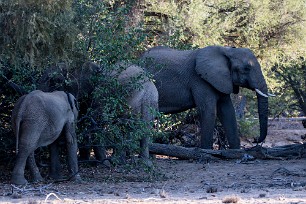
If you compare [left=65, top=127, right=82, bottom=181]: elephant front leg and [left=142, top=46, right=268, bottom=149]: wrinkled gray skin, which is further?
[left=142, top=46, right=268, bottom=149]: wrinkled gray skin

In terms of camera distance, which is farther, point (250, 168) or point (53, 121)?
point (250, 168)

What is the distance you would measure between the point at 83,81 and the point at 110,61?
65 centimetres

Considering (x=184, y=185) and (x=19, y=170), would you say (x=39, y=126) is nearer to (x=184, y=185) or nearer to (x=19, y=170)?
(x=19, y=170)

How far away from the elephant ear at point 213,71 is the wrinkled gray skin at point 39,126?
18.8ft

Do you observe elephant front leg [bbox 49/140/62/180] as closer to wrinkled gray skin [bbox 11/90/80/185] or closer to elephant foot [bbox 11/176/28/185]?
wrinkled gray skin [bbox 11/90/80/185]

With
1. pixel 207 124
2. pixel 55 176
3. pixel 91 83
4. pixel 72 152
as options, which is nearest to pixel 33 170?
pixel 55 176

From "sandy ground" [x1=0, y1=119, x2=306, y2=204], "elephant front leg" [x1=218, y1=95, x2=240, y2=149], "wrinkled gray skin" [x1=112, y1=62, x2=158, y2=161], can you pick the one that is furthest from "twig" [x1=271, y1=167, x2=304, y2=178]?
"elephant front leg" [x1=218, y1=95, x2=240, y2=149]

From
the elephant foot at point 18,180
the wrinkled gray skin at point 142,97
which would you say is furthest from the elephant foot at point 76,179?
the wrinkled gray skin at point 142,97

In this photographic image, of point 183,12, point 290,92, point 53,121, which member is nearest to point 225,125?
point 183,12

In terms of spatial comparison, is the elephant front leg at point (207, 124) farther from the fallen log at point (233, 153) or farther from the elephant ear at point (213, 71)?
the fallen log at point (233, 153)

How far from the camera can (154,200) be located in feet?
33.0

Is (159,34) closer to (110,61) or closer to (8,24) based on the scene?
(110,61)

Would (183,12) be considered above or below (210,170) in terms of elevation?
above

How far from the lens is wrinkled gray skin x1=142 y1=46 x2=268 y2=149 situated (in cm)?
1755
